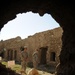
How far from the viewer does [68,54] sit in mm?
6129

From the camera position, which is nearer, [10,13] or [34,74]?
[10,13]

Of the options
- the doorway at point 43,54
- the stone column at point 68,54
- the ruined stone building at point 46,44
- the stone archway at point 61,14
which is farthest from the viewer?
the doorway at point 43,54

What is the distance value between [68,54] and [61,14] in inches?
51.2

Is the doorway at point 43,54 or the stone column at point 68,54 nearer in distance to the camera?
the stone column at point 68,54

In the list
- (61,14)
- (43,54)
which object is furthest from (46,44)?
(61,14)

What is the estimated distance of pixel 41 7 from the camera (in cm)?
612

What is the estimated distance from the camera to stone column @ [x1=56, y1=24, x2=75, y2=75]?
18.8 ft

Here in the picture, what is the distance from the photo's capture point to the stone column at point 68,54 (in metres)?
5.72

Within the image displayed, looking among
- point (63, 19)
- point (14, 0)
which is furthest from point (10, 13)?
point (63, 19)

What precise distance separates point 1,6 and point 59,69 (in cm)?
296

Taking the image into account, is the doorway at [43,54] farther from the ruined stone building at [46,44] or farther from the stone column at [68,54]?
the stone column at [68,54]

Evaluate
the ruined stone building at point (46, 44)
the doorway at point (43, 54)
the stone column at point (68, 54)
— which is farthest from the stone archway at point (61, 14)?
the doorway at point (43, 54)

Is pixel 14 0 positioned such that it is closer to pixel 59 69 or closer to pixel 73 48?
pixel 73 48

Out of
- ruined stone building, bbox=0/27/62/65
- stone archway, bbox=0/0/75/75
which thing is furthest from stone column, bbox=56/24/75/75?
ruined stone building, bbox=0/27/62/65
